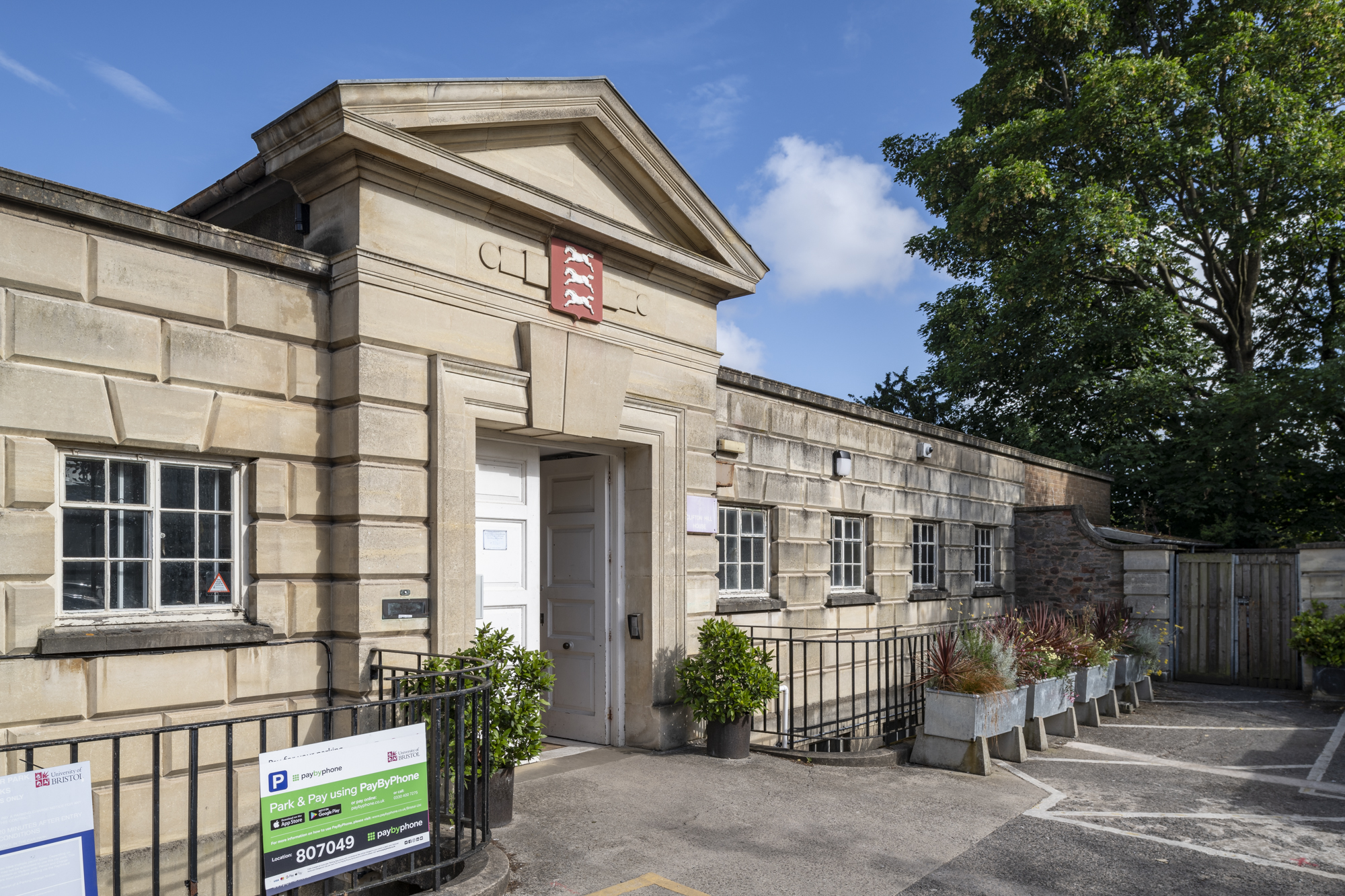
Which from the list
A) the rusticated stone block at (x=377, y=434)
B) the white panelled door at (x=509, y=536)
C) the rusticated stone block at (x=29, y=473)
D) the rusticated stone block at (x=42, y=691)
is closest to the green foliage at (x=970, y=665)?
the white panelled door at (x=509, y=536)

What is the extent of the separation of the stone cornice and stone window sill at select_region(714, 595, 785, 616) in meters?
4.99

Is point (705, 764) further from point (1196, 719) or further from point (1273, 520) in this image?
point (1273, 520)

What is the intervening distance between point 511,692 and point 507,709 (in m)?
0.17

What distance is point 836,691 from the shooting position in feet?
30.4

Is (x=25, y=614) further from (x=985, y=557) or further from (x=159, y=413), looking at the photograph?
(x=985, y=557)

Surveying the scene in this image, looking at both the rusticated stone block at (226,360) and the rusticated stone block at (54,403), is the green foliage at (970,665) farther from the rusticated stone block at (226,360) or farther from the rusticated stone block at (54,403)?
the rusticated stone block at (54,403)

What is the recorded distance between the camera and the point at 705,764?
7.80 meters

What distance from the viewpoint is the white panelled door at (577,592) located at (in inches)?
336

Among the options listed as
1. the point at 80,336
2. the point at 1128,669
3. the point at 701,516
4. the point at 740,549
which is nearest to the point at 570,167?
the point at 701,516

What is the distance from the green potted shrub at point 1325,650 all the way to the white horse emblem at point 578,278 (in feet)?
36.0

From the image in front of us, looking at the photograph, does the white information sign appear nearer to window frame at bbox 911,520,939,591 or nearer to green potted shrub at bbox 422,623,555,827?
green potted shrub at bbox 422,623,555,827

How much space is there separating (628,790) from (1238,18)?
1983cm

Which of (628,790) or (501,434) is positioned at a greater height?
(501,434)

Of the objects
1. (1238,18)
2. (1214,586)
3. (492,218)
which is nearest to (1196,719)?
(1214,586)
